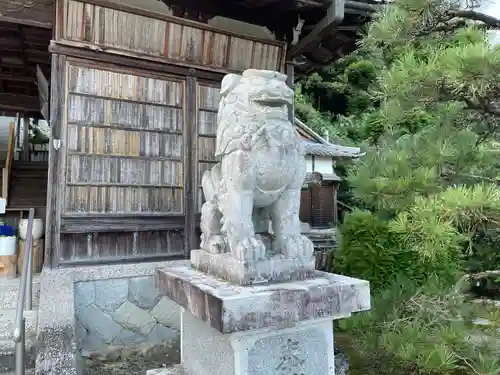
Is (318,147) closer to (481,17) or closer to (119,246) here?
(119,246)

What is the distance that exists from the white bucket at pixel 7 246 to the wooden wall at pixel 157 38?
8.69ft

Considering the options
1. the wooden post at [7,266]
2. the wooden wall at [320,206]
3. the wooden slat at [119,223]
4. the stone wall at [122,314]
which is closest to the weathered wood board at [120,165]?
the wooden slat at [119,223]

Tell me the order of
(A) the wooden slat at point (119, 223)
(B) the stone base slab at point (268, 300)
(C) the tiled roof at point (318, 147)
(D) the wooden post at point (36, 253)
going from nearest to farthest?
(B) the stone base slab at point (268, 300) → (A) the wooden slat at point (119, 223) → (D) the wooden post at point (36, 253) → (C) the tiled roof at point (318, 147)

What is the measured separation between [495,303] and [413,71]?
1.92 m

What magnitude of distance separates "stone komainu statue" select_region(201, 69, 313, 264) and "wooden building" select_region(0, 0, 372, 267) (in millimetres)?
2640

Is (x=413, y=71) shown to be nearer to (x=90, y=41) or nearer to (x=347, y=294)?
(x=347, y=294)

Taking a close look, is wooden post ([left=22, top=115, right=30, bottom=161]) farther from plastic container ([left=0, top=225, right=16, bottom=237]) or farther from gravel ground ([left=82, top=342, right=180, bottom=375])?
gravel ground ([left=82, top=342, right=180, bottom=375])

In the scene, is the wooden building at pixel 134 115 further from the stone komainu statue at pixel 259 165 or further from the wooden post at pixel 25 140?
the wooden post at pixel 25 140

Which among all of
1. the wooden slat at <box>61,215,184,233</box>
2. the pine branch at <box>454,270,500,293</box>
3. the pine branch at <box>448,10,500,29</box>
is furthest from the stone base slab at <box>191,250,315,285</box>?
the wooden slat at <box>61,215,184,233</box>

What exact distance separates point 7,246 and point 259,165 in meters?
4.26

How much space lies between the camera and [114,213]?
4801mm

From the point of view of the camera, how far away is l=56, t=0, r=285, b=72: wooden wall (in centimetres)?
469

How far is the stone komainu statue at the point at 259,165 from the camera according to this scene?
2.41 metres

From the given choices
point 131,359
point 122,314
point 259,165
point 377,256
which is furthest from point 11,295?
point 377,256
